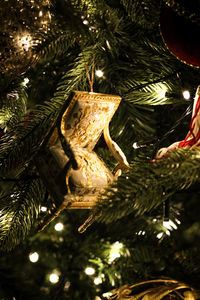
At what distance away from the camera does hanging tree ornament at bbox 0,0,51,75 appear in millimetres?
607

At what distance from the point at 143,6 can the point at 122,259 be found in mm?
558

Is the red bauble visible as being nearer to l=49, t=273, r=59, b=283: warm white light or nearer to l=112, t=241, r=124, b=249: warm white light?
l=112, t=241, r=124, b=249: warm white light

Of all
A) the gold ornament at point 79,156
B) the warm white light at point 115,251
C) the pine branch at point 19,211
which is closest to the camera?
the gold ornament at point 79,156

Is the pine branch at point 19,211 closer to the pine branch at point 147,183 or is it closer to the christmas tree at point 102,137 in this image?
the christmas tree at point 102,137

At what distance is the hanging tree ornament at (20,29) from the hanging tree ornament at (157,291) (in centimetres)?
42

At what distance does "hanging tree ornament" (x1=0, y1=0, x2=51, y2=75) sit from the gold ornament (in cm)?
12

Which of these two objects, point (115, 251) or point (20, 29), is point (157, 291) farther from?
point (20, 29)

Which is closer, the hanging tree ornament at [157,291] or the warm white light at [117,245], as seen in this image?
the hanging tree ornament at [157,291]

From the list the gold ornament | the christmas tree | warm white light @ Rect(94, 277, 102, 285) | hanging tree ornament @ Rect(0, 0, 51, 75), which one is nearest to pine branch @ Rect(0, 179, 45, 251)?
the christmas tree

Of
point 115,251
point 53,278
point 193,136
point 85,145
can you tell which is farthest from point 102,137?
point 53,278

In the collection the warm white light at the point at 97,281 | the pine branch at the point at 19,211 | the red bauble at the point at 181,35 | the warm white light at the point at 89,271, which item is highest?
the red bauble at the point at 181,35

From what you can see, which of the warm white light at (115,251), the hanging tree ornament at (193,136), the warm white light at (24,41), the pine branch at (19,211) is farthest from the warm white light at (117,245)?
the warm white light at (24,41)

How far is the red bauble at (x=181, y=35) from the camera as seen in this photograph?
537 mm

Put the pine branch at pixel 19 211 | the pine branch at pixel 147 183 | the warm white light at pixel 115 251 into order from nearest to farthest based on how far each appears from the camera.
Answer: the pine branch at pixel 147 183
the pine branch at pixel 19 211
the warm white light at pixel 115 251
